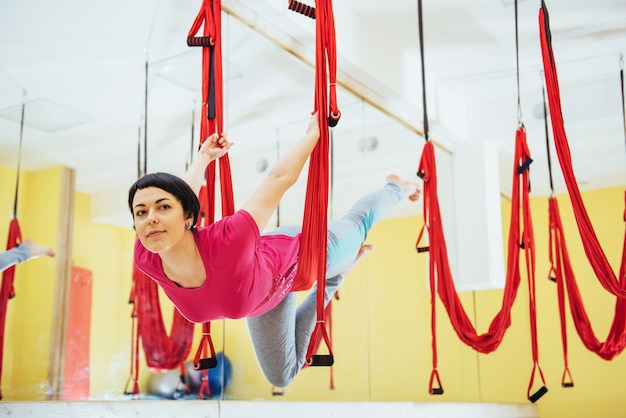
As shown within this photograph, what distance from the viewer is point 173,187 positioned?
219 cm

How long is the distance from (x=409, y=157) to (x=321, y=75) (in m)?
3.00

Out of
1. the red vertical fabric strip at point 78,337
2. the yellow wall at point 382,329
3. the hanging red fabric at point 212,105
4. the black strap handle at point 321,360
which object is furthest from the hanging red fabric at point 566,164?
the red vertical fabric strip at point 78,337

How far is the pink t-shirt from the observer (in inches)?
86.2

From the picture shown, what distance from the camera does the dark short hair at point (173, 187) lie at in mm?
Answer: 2184

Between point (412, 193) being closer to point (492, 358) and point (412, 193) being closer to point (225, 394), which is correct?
point (225, 394)

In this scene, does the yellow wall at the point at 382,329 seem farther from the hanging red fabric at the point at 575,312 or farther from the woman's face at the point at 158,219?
the hanging red fabric at the point at 575,312

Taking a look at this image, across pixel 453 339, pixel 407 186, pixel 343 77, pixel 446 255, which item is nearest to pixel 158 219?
pixel 407 186

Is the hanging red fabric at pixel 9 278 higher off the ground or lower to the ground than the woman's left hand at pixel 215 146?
lower

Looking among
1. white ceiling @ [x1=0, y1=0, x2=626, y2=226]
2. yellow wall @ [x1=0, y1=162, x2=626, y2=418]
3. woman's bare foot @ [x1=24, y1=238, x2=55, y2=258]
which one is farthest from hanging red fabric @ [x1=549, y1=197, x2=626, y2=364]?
woman's bare foot @ [x1=24, y1=238, x2=55, y2=258]

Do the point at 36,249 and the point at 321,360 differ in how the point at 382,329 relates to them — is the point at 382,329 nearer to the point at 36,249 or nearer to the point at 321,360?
the point at 36,249

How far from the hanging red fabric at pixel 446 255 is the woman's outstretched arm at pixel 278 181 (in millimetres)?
1266

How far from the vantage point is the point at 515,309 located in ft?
21.0

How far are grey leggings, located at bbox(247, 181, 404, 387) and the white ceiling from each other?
1064 mm

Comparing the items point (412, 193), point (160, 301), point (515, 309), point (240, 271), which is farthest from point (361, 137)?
point (240, 271)
